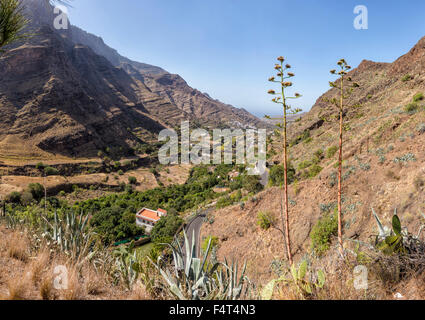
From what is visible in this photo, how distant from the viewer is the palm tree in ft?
8.14

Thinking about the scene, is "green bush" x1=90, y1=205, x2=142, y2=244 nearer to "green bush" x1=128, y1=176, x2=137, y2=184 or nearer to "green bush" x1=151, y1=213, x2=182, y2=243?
"green bush" x1=151, y1=213, x2=182, y2=243

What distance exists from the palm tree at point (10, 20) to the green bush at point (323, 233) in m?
8.80

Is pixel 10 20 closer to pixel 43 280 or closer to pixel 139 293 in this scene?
pixel 43 280

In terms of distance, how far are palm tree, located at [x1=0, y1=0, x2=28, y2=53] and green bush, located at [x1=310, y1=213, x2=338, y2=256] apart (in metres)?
8.80

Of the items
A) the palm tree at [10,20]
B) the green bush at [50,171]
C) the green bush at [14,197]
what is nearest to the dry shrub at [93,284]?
the palm tree at [10,20]

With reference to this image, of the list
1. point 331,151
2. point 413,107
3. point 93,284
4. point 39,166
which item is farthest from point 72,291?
point 39,166

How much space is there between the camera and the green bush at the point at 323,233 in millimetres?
7171

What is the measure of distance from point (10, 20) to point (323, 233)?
9343mm

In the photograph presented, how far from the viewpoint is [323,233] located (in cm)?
748

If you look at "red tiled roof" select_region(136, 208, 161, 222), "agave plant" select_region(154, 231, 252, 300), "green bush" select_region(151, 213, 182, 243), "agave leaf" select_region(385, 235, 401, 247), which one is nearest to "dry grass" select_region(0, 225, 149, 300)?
"agave plant" select_region(154, 231, 252, 300)

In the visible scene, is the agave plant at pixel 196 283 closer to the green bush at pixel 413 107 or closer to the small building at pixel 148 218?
the green bush at pixel 413 107

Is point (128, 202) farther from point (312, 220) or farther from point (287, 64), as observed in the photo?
point (287, 64)

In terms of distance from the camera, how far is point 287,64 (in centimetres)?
358
